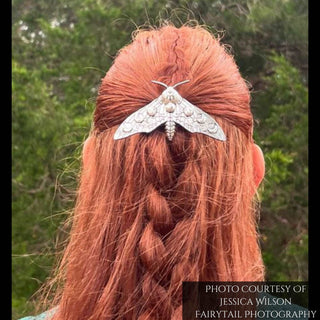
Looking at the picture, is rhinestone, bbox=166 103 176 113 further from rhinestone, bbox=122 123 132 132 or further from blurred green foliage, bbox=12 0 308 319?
blurred green foliage, bbox=12 0 308 319

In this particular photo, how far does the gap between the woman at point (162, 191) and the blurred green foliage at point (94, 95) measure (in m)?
2.52

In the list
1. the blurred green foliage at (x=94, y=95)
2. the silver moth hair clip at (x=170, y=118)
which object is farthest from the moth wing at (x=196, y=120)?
the blurred green foliage at (x=94, y=95)

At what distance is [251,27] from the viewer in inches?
162

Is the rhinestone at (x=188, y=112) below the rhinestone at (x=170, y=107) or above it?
below

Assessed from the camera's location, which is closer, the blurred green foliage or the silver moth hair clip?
the silver moth hair clip

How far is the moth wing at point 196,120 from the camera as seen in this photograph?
1.19 m

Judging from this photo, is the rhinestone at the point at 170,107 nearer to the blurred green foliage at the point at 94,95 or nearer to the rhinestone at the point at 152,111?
the rhinestone at the point at 152,111

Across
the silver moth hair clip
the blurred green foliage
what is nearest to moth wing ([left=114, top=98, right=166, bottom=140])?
the silver moth hair clip

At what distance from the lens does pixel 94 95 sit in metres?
4.16

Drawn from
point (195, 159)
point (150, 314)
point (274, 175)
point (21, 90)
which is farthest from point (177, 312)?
point (21, 90)

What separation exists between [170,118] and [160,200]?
0.16m

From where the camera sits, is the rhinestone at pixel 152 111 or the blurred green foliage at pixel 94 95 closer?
the rhinestone at pixel 152 111

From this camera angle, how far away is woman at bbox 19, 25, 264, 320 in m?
1.15

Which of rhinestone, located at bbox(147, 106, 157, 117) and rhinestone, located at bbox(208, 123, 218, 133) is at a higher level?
rhinestone, located at bbox(147, 106, 157, 117)
